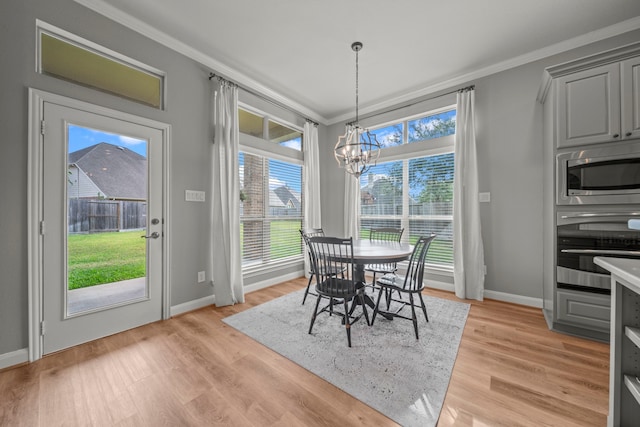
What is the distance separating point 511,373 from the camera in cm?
176

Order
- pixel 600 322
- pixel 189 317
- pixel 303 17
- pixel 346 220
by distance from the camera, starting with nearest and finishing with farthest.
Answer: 1. pixel 600 322
2. pixel 303 17
3. pixel 189 317
4. pixel 346 220

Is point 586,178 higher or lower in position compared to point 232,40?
lower

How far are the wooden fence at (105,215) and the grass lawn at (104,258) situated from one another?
6cm

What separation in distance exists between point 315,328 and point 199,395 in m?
1.13

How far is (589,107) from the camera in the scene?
2186 mm

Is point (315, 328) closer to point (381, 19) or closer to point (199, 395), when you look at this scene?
point (199, 395)

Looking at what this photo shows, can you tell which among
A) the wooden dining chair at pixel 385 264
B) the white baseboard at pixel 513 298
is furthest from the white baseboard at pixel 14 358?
the white baseboard at pixel 513 298

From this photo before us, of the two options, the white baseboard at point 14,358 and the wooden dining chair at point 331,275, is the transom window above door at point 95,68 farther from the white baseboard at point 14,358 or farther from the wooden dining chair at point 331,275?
the wooden dining chair at point 331,275

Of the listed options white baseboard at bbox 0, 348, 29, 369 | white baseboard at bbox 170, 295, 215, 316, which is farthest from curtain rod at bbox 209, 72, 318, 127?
white baseboard at bbox 0, 348, 29, 369

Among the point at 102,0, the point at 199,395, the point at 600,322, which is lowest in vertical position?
the point at 199,395

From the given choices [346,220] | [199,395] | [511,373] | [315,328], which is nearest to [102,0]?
[199,395]

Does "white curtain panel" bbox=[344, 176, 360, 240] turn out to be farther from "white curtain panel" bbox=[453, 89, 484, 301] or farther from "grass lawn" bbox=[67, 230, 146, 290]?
"grass lawn" bbox=[67, 230, 146, 290]

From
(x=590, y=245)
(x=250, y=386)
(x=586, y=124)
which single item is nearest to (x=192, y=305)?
(x=250, y=386)

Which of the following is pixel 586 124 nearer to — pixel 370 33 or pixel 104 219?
pixel 370 33
